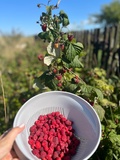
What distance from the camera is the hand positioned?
50.8 inches

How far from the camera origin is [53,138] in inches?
55.5

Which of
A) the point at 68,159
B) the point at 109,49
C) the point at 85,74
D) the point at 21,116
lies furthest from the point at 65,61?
the point at 109,49

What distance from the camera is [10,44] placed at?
1738cm

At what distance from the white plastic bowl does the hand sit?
0.10 ft

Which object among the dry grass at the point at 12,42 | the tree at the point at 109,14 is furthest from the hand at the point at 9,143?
the tree at the point at 109,14

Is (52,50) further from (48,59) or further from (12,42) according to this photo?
(12,42)

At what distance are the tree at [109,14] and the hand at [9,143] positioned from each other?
29.0 m

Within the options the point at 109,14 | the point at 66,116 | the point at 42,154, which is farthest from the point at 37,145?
the point at 109,14

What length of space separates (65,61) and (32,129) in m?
0.50

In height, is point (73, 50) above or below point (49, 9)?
below

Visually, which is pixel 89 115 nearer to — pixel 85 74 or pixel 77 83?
pixel 77 83

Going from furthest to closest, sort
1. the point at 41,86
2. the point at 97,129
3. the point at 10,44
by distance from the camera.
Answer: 1. the point at 10,44
2. the point at 41,86
3. the point at 97,129

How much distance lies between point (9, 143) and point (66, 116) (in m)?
0.40

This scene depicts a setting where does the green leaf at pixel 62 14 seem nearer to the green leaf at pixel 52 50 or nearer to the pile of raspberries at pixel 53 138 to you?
the green leaf at pixel 52 50
